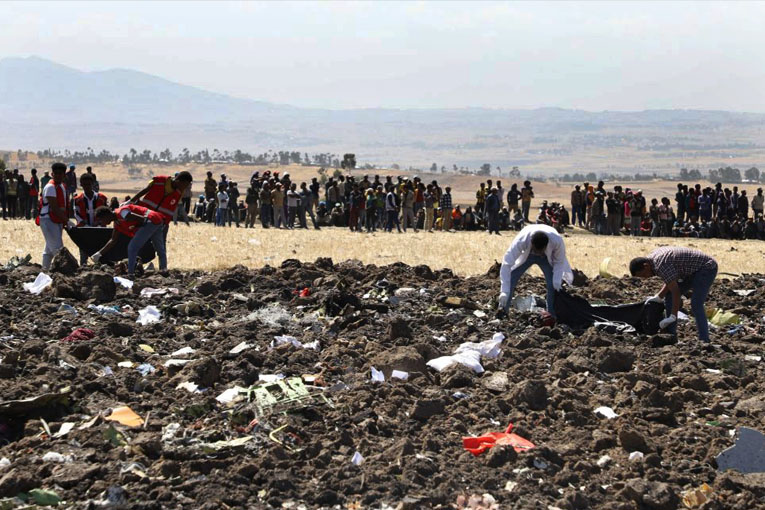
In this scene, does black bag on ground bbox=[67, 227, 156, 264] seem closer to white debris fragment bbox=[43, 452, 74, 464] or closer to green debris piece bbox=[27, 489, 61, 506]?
white debris fragment bbox=[43, 452, 74, 464]

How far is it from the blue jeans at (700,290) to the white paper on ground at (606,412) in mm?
2685

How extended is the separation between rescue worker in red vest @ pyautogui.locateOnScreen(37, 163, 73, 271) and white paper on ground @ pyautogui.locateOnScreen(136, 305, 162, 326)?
2819mm

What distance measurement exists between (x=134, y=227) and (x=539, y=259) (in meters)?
5.76

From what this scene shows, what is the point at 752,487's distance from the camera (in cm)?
691

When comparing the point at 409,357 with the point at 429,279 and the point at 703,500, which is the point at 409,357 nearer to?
the point at 703,500

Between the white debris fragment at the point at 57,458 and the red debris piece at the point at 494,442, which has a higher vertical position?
the white debris fragment at the point at 57,458

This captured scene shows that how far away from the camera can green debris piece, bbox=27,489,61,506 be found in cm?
632

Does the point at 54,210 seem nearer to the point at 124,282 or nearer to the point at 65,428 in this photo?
the point at 124,282

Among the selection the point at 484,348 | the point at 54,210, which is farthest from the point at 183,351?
the point at 54,210

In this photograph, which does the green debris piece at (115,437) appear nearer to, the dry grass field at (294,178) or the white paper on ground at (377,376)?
the white paper on ground at (377,376)

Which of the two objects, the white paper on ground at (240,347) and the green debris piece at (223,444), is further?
the white paper on ground at (240,347)

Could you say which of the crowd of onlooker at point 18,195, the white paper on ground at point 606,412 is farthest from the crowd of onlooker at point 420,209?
the white paper on ground at point 606,412

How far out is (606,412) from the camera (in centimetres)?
831

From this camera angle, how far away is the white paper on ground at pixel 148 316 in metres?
11.5
